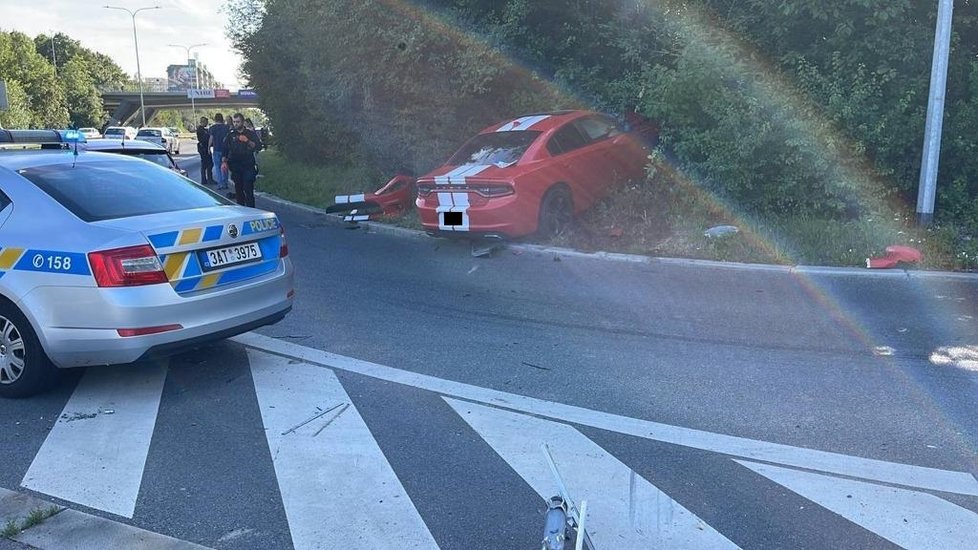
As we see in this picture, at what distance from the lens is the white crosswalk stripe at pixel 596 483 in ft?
10.8

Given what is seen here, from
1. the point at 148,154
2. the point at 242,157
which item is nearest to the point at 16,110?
the point at 242,157

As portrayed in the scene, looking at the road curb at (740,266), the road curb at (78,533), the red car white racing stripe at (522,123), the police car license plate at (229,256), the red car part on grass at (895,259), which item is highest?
the red car white racing stripe at (522,123)

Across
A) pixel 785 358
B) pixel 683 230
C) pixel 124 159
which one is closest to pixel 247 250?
pixel 124 159

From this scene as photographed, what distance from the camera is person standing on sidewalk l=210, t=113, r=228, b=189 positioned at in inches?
682

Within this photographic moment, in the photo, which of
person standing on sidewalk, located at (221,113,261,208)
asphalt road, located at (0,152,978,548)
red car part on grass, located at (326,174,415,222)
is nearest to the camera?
asphalt road, located at (0,152,978,548)

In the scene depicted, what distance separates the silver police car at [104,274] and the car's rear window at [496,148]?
506 centimetres

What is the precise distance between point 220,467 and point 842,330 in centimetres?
485

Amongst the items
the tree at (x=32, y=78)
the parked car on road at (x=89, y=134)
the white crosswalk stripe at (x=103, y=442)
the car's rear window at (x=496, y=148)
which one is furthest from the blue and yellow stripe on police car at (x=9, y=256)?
the tree at (x=32, y=78)

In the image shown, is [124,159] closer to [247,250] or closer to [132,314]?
[247,250]

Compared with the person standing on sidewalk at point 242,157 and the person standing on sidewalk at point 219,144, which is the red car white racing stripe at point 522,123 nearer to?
the person standing on sidewalk at point 242,157

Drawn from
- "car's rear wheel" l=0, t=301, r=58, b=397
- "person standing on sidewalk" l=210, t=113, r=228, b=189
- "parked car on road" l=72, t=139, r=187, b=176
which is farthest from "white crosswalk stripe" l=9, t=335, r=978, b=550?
"person standing on sidewalk" l=210, t=113, r=228, b=189

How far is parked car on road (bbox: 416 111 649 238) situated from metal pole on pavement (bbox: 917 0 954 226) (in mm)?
3652

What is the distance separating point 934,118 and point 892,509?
7018 mm

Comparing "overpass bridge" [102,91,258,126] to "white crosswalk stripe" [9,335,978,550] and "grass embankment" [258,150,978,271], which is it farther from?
"white crosswalk stripe" [9,335,978,550]
